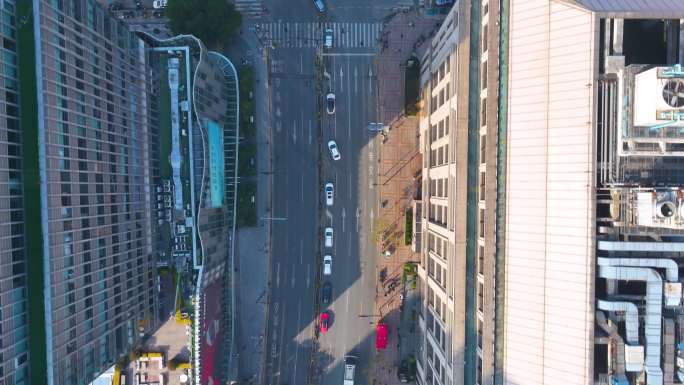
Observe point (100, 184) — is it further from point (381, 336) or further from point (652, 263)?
point (652, 263)

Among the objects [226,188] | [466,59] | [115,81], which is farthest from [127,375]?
[466,59]

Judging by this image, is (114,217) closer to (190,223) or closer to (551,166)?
(190,223)

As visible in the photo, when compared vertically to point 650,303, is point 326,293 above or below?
below

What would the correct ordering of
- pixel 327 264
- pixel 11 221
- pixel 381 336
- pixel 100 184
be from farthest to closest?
pixel 327 264
pixel 381 336
pixel 100 184
pixel 11 221

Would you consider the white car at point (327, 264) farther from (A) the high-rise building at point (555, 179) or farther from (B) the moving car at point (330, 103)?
(A) the high-rise building at point (555, 179)

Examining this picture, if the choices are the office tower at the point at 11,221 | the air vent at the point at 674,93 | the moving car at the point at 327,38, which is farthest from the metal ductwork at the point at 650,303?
the office tower at the point at 11,221

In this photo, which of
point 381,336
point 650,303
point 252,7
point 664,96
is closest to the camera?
point 664,96

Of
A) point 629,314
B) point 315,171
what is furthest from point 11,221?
point 629,314

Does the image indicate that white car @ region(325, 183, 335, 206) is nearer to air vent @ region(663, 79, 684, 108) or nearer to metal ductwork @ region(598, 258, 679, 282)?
metal ductwork @ region(598, 258, 679, 282)
